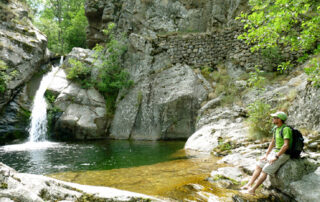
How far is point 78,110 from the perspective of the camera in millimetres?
15164

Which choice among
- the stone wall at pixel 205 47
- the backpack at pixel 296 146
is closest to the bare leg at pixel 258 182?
the backpack at pixel 296 146

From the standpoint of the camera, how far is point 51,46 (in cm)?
2734

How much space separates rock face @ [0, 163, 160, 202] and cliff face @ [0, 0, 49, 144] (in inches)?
554

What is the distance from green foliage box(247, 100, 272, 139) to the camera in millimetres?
7504

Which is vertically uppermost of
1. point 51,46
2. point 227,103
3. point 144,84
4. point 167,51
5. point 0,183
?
point 51,46

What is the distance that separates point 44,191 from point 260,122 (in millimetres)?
7333

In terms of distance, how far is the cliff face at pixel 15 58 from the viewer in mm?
14047

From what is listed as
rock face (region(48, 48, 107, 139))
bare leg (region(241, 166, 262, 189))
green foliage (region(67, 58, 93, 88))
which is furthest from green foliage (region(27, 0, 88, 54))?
bare leg (region(241, 166, 262, 189))

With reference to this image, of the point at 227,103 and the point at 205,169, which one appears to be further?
the point at 227,103

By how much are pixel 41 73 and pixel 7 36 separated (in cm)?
347

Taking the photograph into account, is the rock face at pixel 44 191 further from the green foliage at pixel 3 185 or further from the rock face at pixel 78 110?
the rock face at pixel 78 110

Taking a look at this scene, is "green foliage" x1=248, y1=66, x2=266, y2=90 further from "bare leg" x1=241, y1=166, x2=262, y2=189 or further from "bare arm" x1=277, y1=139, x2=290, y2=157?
"bare leg" x1=241, y1=166, x2=262, y2=189

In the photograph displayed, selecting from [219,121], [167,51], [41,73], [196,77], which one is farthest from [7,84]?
[219,121]

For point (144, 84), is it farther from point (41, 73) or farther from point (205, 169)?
point (205, 169)
